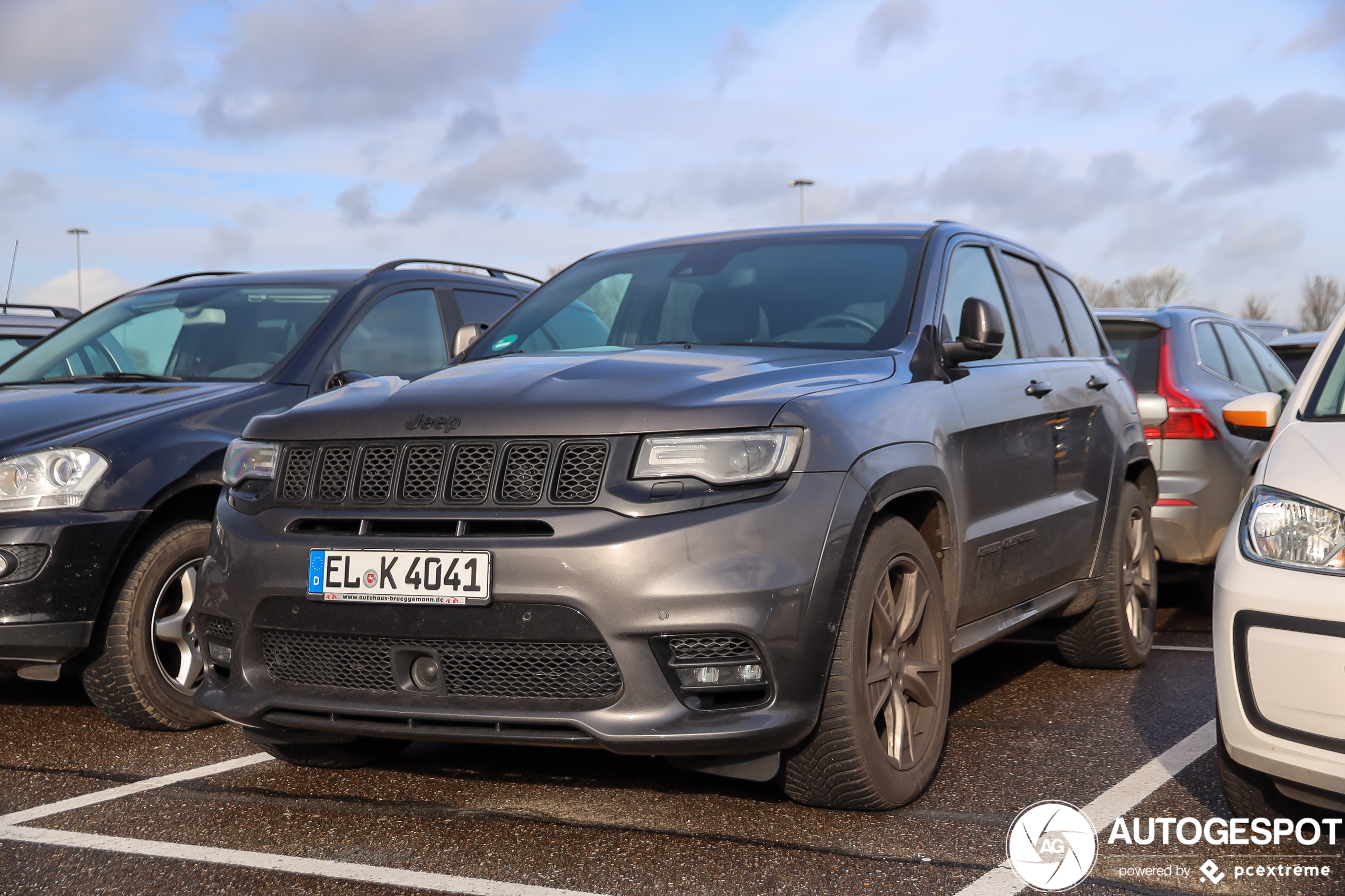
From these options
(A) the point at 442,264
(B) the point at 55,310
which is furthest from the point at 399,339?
(B) the point at 55,310

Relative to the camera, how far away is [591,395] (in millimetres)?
3449

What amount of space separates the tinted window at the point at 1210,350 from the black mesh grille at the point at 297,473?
17.4ft

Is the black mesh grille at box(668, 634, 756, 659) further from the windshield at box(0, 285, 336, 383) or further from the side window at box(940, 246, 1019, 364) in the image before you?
the windshield at box(0, 285, 336, 383)

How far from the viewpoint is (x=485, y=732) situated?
3.31 meters

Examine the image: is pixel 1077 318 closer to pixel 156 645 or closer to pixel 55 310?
pixel 156 645

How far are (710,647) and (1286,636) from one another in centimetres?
130

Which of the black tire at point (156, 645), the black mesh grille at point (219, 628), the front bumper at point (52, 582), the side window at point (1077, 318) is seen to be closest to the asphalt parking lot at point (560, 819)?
the black tire at point (156, 645)

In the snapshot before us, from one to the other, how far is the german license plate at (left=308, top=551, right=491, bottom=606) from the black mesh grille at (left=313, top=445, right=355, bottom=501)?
0.60 ft

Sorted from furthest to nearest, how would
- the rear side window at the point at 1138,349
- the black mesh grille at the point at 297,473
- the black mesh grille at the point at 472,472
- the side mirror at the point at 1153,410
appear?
1. the rear side window at the point at 1138,349
2. the side mirror at the point at 1153,410
3. the black mesh grille at the point at 297,473
4. the black mesh grille at the point at 472,472

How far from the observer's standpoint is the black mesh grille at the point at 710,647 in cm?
320

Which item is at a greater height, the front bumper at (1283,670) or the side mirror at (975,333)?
the side mirror at (975,333)

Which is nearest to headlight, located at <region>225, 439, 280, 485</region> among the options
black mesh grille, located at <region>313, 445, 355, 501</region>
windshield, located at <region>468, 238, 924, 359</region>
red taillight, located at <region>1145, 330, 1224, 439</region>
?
black mesh grille, located at <region>313, 445, 355, 501</region>

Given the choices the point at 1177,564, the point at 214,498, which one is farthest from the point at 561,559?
the point at 1177,564

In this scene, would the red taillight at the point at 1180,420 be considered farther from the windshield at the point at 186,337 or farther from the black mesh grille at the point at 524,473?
the black mesh grille at the point at 524,473
